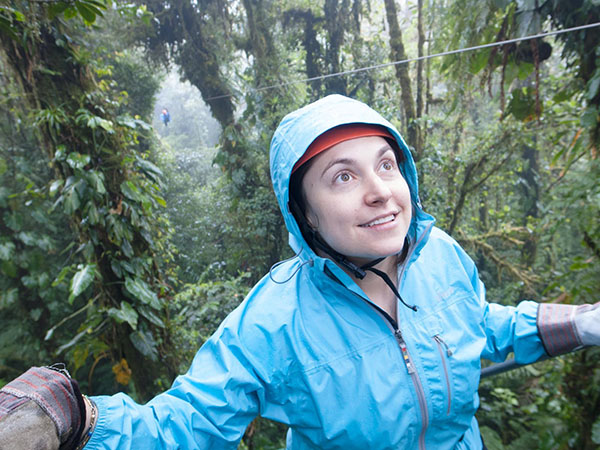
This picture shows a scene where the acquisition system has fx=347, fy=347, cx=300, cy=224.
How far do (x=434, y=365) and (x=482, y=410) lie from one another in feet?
10.0

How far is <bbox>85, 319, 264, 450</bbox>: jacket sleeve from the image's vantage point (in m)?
0.92

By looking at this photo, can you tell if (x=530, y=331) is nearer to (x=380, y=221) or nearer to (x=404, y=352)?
(x=404, y=352)

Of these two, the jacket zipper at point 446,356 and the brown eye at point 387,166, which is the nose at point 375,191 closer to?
the brown eye at point 387,166

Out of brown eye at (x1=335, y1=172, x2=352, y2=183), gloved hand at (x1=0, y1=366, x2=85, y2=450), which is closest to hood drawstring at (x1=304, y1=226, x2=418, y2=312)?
brown eye at (x1=335, y1=172, x2=352, y2=183)

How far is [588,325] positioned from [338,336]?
100 cm

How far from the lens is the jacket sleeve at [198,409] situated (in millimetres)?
919

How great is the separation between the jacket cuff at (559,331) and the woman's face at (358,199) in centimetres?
77

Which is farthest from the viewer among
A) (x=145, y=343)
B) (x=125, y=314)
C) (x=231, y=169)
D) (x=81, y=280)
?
(x=231, y=169)

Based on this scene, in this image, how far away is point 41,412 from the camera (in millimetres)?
843

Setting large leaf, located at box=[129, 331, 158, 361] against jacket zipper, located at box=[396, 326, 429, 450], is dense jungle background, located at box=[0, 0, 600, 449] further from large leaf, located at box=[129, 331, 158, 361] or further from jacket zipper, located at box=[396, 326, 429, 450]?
jacket zipper, located at box=[396, 326, 429, 450]

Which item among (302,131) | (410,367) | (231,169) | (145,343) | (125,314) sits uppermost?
(302,131)

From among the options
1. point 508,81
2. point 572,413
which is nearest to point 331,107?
point 508,81

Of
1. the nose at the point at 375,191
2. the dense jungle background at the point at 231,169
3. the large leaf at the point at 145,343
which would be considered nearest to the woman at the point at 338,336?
the nose at the point at 375,191

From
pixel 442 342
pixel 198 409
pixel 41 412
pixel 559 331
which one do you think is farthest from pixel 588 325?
pixel 41 412
